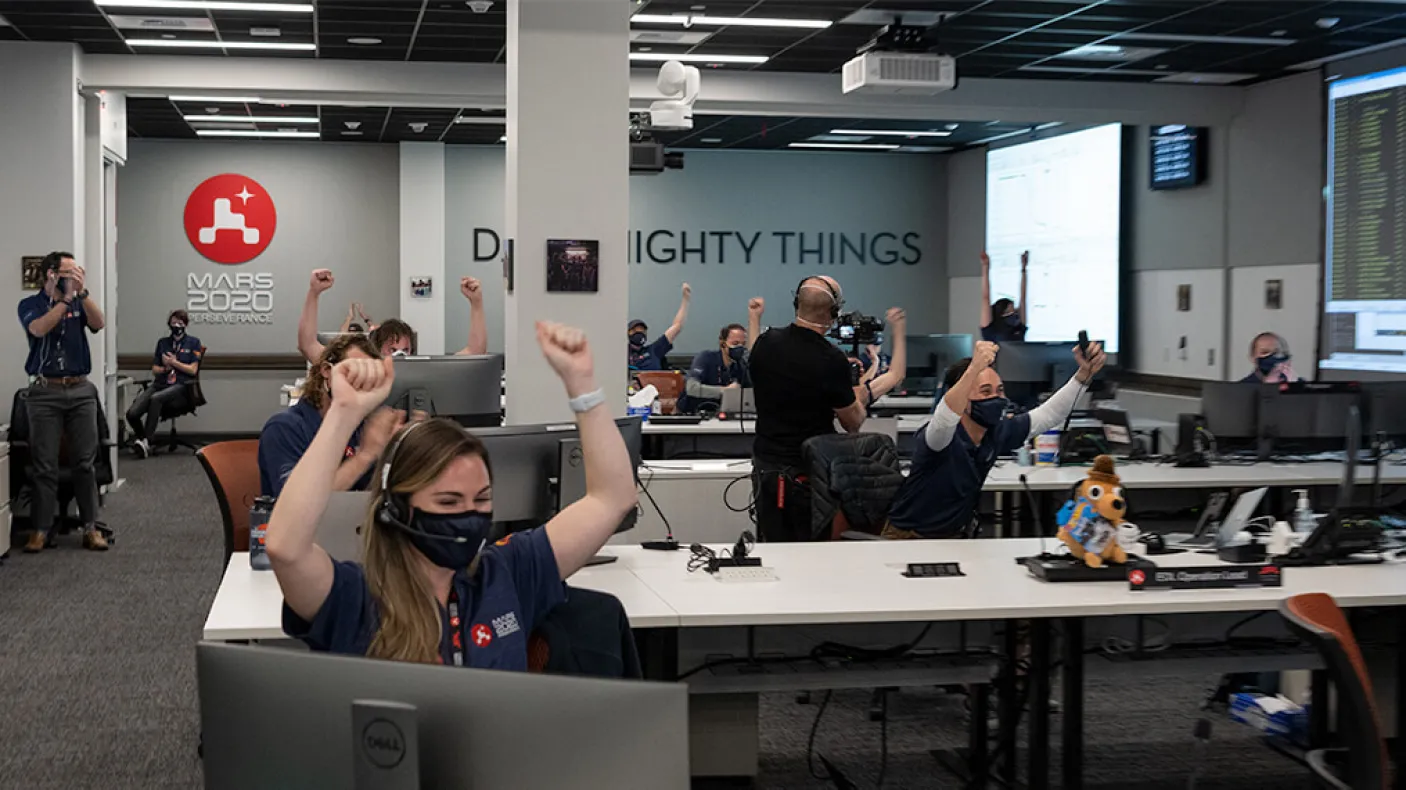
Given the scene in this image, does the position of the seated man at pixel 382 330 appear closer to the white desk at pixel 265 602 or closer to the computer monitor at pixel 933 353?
the white desk at pixel 265 602

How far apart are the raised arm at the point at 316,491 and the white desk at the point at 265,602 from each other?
95 centimetres

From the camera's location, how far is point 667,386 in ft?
31.8

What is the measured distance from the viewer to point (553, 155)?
6223 millimetres

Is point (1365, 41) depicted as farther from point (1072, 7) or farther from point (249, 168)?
point (249, 168)

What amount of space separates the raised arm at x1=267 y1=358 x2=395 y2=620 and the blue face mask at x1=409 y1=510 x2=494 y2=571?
157mm

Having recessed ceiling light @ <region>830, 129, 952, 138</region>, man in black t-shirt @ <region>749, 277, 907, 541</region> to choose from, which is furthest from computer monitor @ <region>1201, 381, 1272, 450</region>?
recessed ceiling light @ <region>830, 129, 952, 138</region>

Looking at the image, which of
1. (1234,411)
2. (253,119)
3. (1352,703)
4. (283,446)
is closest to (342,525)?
(283,446)

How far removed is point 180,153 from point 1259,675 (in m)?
13.6

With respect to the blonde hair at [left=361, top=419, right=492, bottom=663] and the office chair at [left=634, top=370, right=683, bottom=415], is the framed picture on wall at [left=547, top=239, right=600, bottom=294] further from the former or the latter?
the blonde hair at [left=361, top=419, right=492, bottom=663]

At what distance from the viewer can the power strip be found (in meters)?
4.11

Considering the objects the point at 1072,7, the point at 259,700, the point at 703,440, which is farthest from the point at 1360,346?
the point at 259,700

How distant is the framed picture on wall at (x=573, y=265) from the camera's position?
628 cm

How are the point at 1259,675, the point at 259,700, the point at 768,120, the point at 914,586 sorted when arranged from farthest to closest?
the point at 768,120 < the point at 1259,675 < the point at 914,586 < the point at 259,700

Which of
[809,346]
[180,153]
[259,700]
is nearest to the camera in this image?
[259,700]
